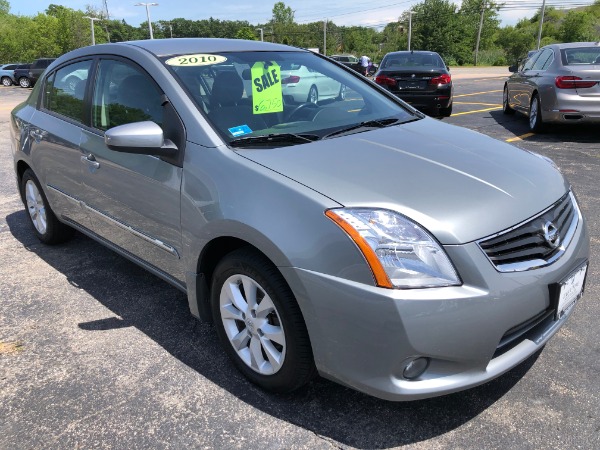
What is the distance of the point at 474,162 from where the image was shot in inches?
97.3

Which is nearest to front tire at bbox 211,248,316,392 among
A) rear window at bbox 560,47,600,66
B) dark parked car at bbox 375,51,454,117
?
rear window at bbox 560,47,600,66

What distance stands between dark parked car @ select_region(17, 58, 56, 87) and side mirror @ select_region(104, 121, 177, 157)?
2866 centimetres

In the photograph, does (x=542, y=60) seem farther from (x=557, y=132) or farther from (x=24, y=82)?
(x=24, y=82)

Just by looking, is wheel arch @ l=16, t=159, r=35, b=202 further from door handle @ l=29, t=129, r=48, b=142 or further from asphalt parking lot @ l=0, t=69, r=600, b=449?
asphalt parking lot @ l=0, t=69, r=600, b=449

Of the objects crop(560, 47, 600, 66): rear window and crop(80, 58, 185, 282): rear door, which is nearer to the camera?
crop(80, 58, 185, 282): rear door

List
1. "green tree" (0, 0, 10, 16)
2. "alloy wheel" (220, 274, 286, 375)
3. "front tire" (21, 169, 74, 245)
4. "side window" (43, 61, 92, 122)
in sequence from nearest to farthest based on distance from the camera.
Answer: "alloy wheel" (220, 274, 286, 375), "side window" (43, 61, 92, 122), "front tire" (21, 169, 74, 245), "green tree" (0, 0, 10, 16)

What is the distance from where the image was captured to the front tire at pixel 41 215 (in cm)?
420

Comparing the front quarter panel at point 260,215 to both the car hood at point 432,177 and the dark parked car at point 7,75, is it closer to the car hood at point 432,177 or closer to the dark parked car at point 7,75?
the car hood at point 432,177

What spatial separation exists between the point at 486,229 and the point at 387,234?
0.40 metres

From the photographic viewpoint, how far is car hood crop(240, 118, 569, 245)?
202 cm

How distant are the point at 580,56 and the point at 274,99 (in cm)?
763

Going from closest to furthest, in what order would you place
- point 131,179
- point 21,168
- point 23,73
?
point 131,179 < point 21,168 < point 23,73

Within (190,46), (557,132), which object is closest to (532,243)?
(190,46)

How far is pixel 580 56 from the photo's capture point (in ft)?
27.9
